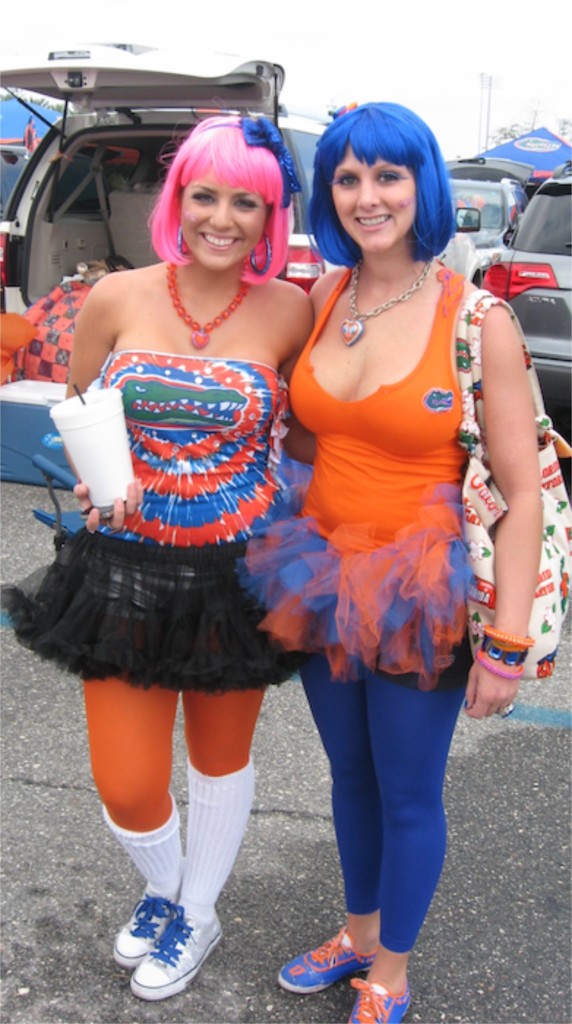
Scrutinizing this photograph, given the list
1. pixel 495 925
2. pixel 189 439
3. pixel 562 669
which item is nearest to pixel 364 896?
pixel 495 925

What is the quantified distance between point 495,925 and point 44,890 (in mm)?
1120

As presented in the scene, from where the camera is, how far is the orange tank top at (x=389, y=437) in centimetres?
173

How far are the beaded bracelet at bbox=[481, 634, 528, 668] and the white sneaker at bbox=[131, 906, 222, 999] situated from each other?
1007mm

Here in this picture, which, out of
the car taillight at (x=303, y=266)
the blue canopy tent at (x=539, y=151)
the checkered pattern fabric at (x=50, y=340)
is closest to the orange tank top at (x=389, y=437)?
the car taillight at (x=303, y=266)

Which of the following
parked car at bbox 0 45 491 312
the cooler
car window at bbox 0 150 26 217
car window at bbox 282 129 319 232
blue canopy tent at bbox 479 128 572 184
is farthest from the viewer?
blue canopy tent at bbox 479 128 572 184

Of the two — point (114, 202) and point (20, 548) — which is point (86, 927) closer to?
point (20, 548)

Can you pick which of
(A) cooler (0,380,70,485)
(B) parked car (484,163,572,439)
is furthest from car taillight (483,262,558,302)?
(A) cooler (0,380,70,485)

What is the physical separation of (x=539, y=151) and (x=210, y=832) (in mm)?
24863

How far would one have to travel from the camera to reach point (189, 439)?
1.92m

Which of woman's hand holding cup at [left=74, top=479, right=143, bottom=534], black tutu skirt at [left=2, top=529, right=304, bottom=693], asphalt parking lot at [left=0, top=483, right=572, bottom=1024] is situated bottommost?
asphalt parking lot at [left=0, top=483, right=572, bottom=1024]

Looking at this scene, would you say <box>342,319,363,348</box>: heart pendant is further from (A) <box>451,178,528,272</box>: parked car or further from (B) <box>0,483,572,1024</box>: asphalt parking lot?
(A) <box>451,178,528,272</box>: parked car

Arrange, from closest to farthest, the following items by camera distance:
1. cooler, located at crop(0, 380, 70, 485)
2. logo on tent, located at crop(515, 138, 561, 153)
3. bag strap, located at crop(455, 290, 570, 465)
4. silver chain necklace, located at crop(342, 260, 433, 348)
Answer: bag strap, located at crop(455, 290, 570, 465), silver chain necklace, located at crop(342, 260, 433, 348), cooler, located at crop(0, 380, 70, 485), logo on tent, located at crop(515, 138, 561, 153)

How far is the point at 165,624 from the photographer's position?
195 centimetres

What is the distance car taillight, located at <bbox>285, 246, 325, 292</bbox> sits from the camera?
15.4ft
